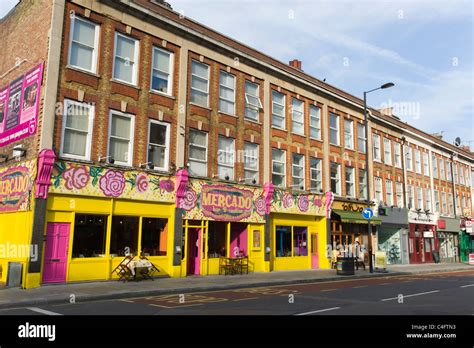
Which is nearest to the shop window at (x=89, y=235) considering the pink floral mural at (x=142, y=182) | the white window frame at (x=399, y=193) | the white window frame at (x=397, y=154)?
the pink floral mural at (x=142, y=182)

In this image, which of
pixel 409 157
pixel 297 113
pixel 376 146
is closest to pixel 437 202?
pixel 409 157

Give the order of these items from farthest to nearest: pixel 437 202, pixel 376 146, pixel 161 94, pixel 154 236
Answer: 1. pixel 437 202
2. pixel 376 146
3. pixel 161 94
4. pixel 154 236

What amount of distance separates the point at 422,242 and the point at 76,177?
1219 inches

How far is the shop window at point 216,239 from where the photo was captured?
20.7m

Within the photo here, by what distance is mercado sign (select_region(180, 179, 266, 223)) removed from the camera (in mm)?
19484

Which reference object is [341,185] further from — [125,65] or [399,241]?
[125,65]

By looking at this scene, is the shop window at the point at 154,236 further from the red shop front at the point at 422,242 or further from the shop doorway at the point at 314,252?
the red shop front at the point at 422,242

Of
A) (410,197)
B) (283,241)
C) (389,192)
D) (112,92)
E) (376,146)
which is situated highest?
(376,146)

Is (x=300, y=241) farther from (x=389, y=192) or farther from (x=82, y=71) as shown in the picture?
(x=82, y=71)

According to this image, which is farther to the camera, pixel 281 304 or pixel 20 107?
pixel 20 107

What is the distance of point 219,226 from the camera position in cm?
2131

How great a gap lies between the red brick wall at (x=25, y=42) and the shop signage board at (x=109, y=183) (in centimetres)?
133

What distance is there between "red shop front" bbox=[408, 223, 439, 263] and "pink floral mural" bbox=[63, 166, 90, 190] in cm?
2791

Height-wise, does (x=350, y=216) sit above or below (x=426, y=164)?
below
